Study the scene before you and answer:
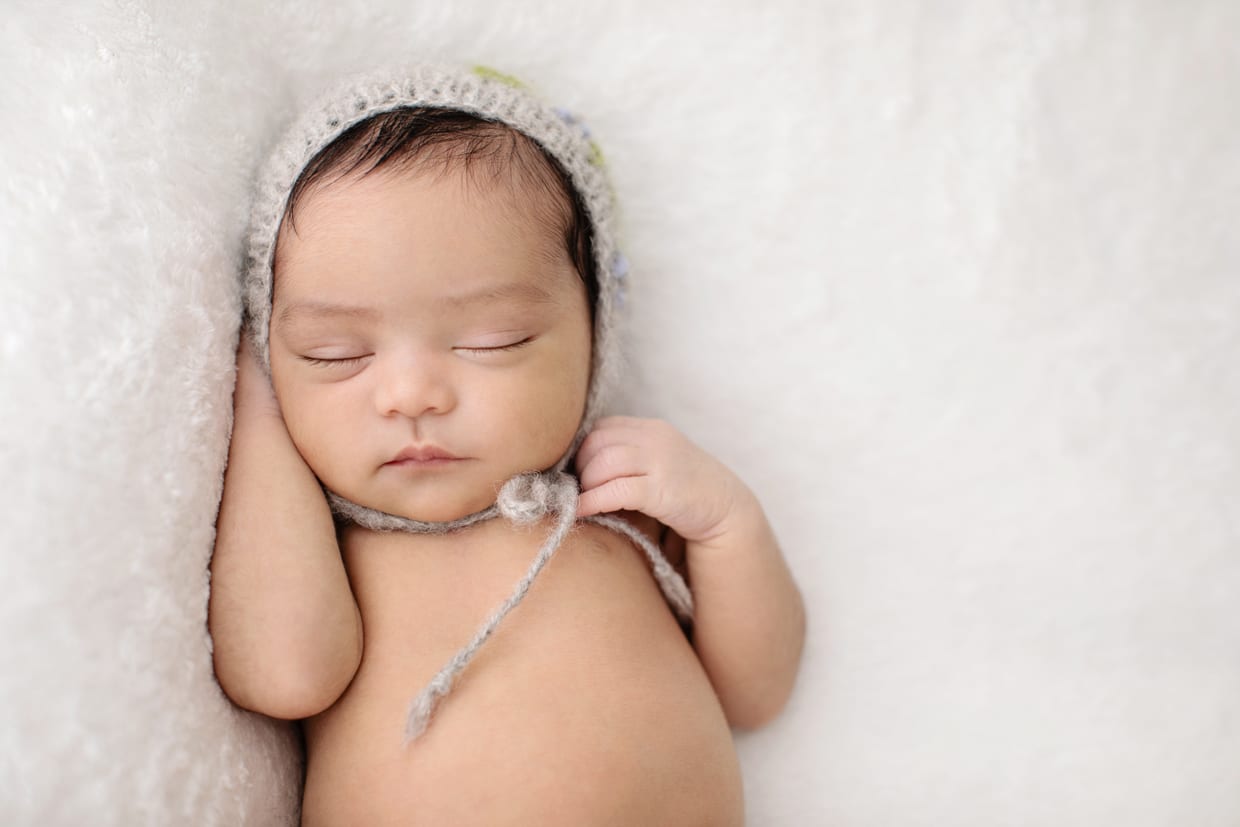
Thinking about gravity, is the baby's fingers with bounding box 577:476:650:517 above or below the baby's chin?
above

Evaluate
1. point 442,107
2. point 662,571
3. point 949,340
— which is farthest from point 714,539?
point 442,107

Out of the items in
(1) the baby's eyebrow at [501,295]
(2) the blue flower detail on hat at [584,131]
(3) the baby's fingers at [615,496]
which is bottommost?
(3) the baby's fingers at [615,496]

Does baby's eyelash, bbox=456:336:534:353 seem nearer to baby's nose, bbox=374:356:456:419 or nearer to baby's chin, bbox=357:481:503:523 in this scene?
baby's nose, bbox=374:356:456:419

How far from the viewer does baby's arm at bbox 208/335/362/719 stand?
1.08 meters

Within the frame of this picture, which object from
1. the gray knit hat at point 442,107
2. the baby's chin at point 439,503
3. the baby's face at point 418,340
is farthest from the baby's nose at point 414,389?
the gray knit hat at point 442,107

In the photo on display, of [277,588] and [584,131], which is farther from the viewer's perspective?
[584,131]

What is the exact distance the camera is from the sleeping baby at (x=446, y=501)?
1.09 meters

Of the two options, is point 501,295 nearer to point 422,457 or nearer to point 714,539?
point 422,457

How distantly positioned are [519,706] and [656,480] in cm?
34

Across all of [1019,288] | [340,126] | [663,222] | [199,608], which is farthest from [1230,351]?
[199,608]

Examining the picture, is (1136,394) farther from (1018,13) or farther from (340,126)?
(340,126)

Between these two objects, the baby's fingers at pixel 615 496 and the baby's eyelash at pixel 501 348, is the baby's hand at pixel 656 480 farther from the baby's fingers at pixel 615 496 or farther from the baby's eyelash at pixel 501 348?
the baby's eyelash at pixel 501 348

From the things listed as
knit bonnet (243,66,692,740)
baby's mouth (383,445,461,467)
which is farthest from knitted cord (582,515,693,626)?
baby's mouth (383,445,461,467)

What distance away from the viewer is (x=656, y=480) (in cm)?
127
